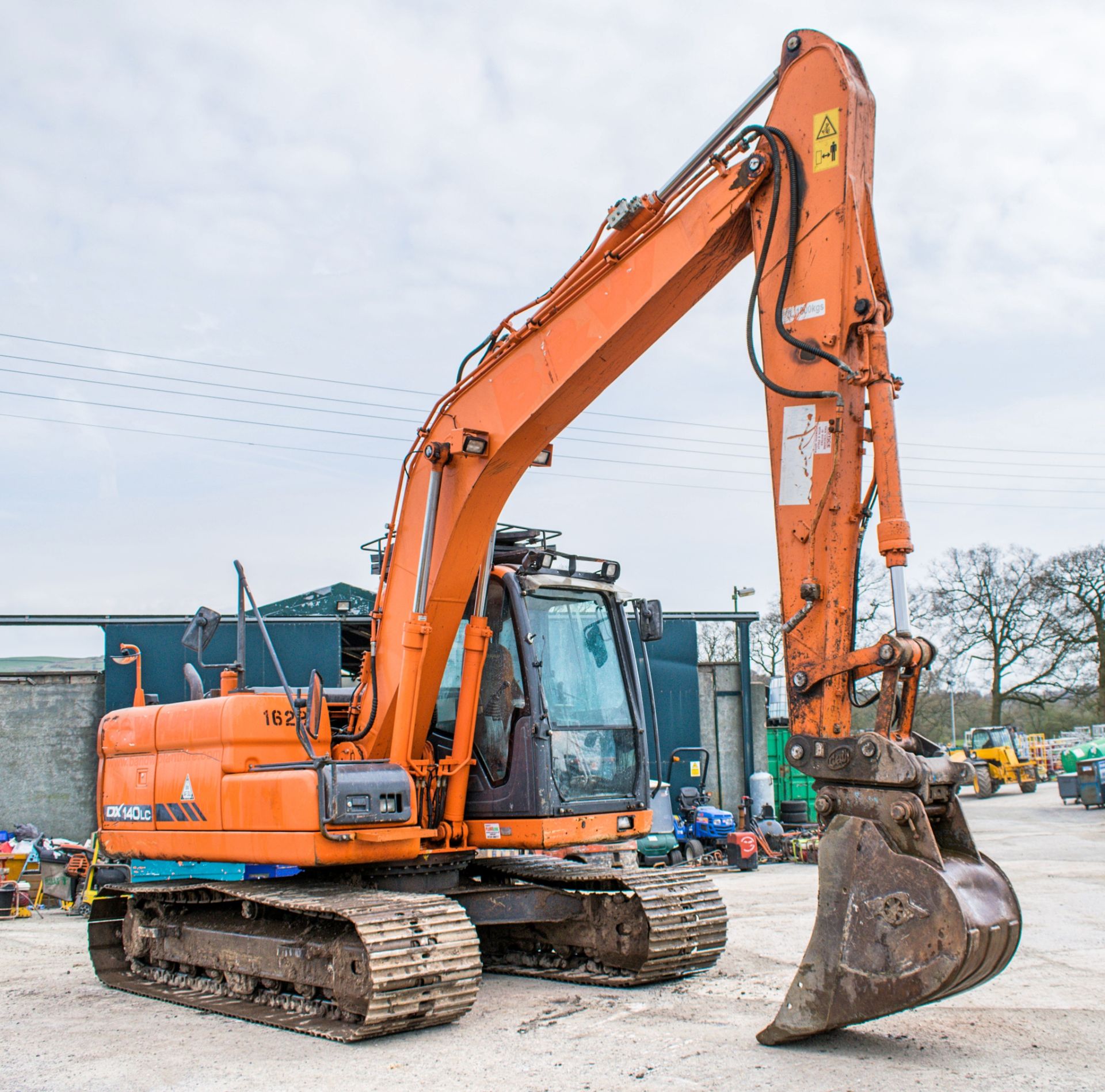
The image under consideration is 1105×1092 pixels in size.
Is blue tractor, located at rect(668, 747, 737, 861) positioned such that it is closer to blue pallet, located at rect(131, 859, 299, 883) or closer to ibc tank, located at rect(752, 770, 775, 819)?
ibc tank, located at rect(752, 770, 775, 819)

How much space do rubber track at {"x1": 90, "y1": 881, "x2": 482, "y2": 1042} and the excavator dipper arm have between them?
2.63 feet

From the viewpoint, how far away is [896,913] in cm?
452

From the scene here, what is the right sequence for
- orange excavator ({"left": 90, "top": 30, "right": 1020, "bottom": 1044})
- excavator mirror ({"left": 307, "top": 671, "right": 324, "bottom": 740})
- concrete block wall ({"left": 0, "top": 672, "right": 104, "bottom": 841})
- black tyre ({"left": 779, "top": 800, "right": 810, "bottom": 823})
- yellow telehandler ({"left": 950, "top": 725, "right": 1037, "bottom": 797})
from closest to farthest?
orange excavator ({"left": 90, "top": 30, "right": 1020, "bottom": 1044})
excavator mirror ({"left": 307, "top": 671, "right": 324, "bottom": 740})
concrete block wall ({"left": 0, "top": 672, "right": 104, "bottom": 841})
black tyre ({"left": 779, "top": 800, "right": 810, "bottom": 823})
yellow telehandler ({"left": 950, "top": 725, "right": 1037, "bottom": 797})

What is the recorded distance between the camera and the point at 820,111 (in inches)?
211

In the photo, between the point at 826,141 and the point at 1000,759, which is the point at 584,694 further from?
the point at 1000,759

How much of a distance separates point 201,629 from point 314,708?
130cm

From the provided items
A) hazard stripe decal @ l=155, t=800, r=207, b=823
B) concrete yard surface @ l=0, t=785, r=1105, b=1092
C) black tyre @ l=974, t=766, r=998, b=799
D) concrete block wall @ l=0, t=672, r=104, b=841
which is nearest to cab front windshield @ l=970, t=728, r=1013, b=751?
black tyre @ l=974, t=766, r=998, b=799

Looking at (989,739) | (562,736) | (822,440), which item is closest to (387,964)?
(562,736)

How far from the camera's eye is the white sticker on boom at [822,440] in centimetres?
516

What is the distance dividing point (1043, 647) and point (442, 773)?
3936 centimetres

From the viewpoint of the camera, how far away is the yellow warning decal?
5.29 m

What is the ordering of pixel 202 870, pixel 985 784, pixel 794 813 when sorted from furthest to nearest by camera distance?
1. pixel 985 784
2. pixel 794 813
3. pixel 202 870

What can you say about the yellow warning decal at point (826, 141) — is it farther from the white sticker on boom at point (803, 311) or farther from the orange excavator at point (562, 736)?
the white sticker on boom at point (803, 311)

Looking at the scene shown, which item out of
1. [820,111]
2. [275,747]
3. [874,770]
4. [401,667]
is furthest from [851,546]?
[275,747]
